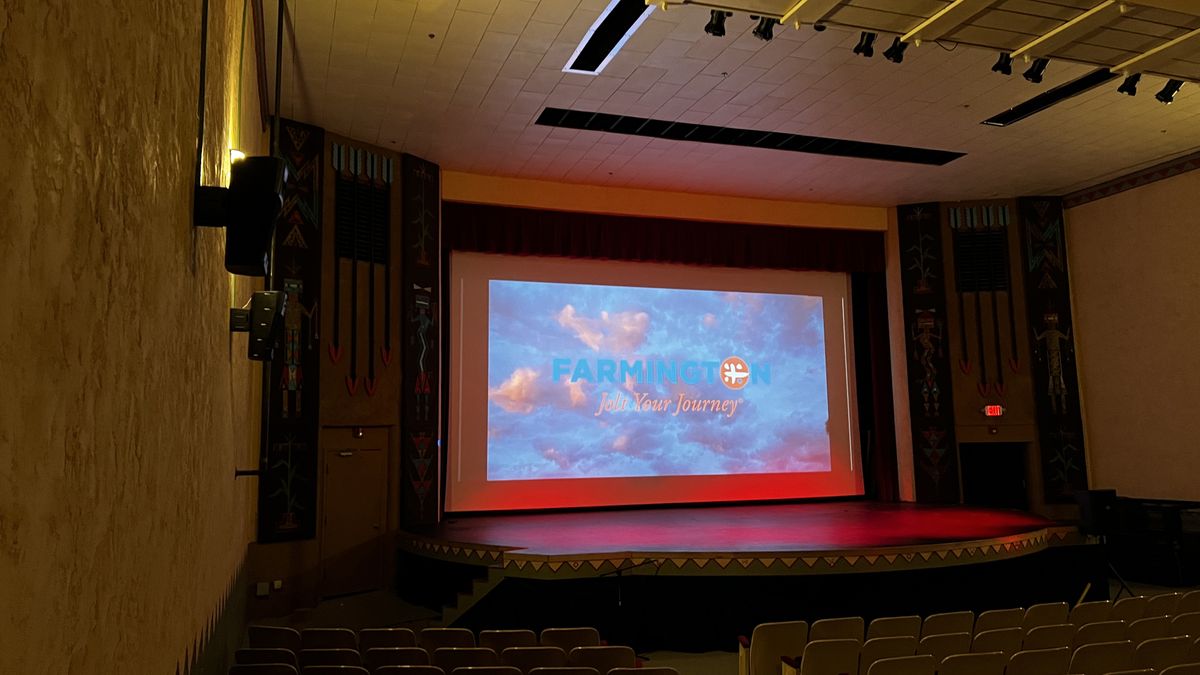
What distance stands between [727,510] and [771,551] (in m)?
3.65

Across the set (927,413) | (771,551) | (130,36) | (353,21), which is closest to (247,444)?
(353,21)

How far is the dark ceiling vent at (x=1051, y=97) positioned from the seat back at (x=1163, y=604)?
15.3 feet

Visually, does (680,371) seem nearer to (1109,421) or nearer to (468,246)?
(468,246)

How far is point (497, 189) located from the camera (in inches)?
414

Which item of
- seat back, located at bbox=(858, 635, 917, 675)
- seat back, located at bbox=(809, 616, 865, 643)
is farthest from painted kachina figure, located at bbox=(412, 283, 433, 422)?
seat back, located at bbox=(858, 635, 917, 675)

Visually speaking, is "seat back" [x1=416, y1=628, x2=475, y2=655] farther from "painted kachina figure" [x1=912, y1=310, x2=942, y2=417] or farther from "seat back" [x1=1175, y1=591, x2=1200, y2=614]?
"painted kachina figure" [x1=912, y1=310, x2=942, y2=417]

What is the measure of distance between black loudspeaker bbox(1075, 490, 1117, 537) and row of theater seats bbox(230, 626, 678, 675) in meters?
6.26

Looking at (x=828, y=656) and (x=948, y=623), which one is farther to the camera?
(x=948, y=623)

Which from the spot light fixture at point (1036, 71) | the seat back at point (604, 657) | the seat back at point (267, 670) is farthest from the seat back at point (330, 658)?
Result: the spot light fixture at point (1036, 71)

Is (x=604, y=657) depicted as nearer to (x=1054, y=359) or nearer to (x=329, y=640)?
(x=329, y=640)

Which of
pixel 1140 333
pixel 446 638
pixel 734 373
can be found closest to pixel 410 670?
pixel 446 638

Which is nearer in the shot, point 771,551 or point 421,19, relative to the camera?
point 421,19

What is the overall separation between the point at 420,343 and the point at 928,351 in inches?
278

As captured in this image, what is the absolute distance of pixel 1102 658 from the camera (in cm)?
414
